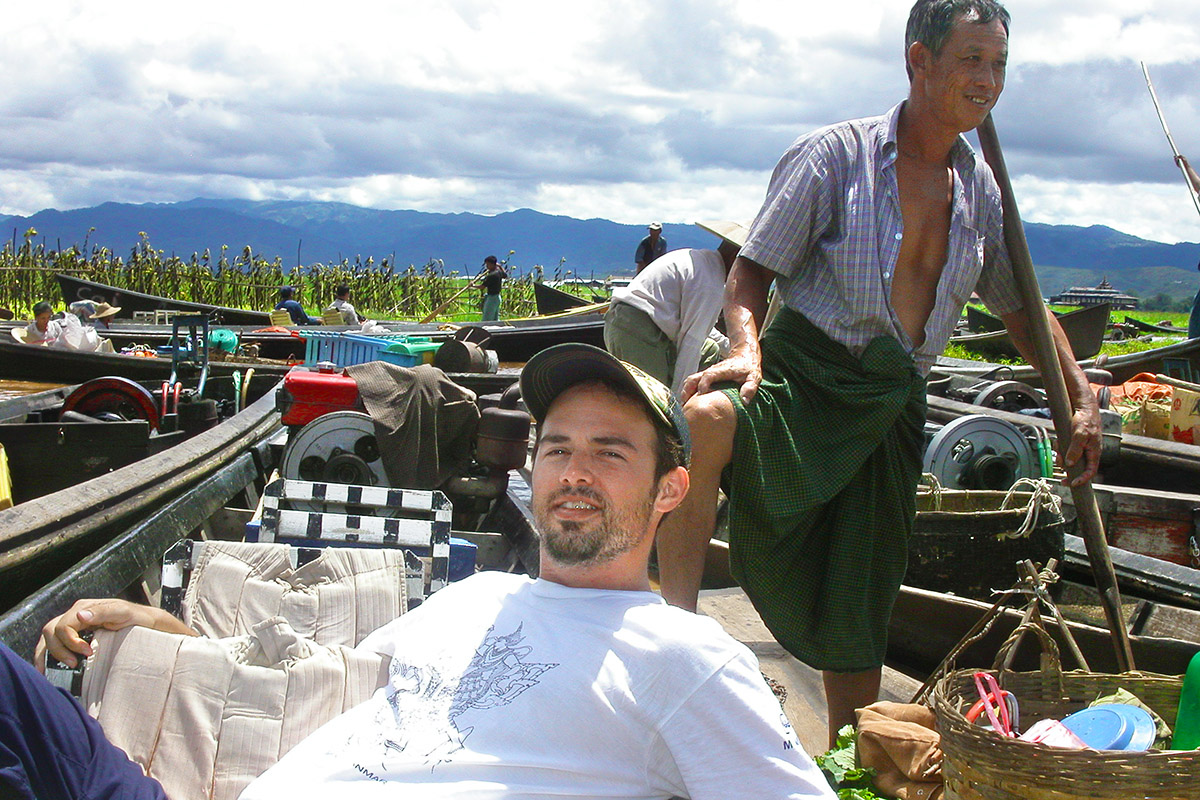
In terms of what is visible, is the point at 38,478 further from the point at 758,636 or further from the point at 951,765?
the point at 951,765

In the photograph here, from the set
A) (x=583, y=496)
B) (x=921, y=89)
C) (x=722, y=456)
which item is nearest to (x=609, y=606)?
(x=583, y=496)

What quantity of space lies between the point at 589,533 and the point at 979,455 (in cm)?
404

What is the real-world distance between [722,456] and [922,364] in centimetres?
73

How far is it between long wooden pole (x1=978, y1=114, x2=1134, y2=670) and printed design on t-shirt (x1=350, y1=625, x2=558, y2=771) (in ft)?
6.46

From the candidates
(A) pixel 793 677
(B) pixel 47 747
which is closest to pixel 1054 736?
(A) pixel 793 677

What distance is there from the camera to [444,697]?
1595 millimetres

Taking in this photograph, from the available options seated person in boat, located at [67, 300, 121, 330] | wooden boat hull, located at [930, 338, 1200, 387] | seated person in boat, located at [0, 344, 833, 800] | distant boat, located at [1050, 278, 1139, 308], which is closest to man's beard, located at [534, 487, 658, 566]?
seated person in boat, located at [0, 344, 833, 800]

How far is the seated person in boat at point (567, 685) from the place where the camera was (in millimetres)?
1426

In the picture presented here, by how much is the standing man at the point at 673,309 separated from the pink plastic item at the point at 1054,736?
8.96ft

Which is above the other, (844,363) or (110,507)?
(844,363)

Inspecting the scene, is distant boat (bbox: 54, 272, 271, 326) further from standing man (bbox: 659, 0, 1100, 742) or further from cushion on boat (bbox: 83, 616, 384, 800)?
cushion on boat (bbox: 83, 616, 384, 800)

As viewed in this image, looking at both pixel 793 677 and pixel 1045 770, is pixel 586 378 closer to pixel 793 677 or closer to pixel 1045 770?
pixel 1045 770

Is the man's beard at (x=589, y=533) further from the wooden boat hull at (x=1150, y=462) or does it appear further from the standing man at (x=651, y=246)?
the standing man at (x=651, y=246)

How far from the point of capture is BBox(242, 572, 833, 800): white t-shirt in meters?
1.40
